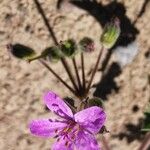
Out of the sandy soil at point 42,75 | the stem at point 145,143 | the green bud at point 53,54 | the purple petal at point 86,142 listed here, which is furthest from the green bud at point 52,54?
the stem at point 145,143

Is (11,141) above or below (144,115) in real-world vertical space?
above

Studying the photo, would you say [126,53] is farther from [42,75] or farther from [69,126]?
[69,126]

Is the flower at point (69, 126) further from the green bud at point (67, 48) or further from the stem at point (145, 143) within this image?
the stem at point (145, 143)

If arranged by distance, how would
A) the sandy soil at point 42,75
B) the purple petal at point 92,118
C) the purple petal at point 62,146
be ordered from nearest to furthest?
the purple petal at point 92,118 → the purple petal at point 62,146 → the sandy soil at point 42,75

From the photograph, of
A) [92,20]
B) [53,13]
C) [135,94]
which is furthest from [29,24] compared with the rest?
[135,94]

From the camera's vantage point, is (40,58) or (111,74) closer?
(40,58)

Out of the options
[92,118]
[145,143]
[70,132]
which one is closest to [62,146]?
[70,132]

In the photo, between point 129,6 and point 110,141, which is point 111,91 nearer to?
point 110,141

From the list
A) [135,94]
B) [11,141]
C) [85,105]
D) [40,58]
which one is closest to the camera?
[85,105]
